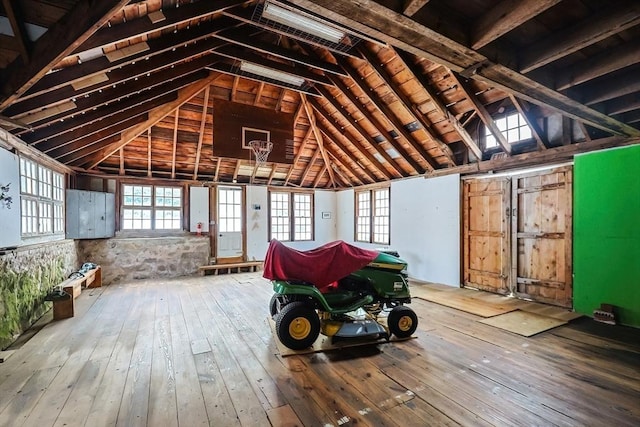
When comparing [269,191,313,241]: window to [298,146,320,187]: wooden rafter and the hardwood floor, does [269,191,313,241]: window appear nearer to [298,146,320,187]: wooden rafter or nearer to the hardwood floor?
[298,146,320,187]: wooden rafter

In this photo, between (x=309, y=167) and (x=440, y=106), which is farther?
(x=309, y=167)

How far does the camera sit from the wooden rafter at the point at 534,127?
4613 millimetres

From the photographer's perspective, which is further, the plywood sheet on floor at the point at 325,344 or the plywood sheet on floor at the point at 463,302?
the plywood sheet on floor at the point at 463,302

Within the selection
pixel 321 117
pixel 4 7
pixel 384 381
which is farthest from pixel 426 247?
pixel 4 7

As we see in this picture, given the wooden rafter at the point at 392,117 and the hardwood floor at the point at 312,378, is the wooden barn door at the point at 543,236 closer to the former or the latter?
the hardwood floor at the point at 312,378

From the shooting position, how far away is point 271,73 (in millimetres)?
5582

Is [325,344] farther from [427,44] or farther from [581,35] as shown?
[581,35]

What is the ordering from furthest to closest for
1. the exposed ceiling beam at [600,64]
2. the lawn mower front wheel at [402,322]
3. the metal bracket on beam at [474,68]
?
1. the lawn mower front wheel at [402,322]
2. the exposed ceiling beam at [600,64]
3. the metal bracket on beam at [474,68]

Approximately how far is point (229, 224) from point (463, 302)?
6.51 metres

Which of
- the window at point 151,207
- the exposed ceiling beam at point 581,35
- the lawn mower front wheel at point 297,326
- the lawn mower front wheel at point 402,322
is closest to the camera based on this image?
the exposed ceiling beam at point 581,35

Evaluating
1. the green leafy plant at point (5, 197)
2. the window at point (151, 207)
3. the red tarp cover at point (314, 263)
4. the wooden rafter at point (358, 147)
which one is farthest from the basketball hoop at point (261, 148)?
the green leafy plant at point (5, 197)

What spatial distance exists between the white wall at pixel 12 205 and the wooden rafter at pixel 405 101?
5214mm

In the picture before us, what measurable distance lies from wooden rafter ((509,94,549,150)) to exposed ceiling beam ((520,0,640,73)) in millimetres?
2378

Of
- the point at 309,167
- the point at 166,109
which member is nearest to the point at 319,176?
the point at 309,167
